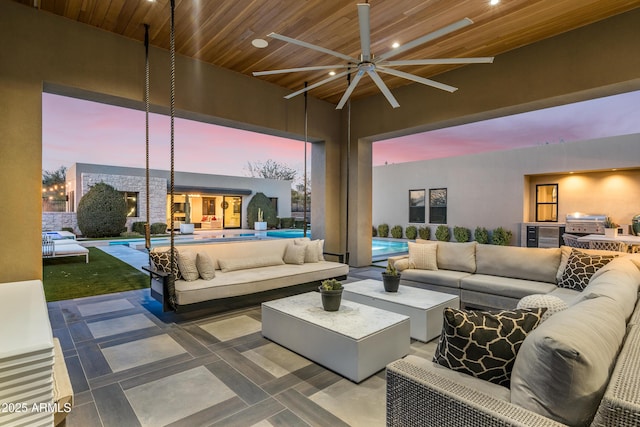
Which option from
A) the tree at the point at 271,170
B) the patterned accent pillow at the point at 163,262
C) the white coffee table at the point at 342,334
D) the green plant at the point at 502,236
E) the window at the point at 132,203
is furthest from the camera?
the tree at the point at 271,170

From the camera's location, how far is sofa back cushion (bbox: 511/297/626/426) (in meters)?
1.08

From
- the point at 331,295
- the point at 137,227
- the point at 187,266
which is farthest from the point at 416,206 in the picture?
the point at 137,227

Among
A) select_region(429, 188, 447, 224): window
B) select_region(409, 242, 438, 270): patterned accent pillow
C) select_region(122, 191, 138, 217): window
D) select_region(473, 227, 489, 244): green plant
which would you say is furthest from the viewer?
select_region(122, 191, 138, 217): window

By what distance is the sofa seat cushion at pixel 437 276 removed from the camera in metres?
4.37

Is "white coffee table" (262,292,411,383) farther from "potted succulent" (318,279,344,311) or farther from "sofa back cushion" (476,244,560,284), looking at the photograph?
"sofa back cushion" (476,244,560,284)

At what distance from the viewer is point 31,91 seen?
3811mm

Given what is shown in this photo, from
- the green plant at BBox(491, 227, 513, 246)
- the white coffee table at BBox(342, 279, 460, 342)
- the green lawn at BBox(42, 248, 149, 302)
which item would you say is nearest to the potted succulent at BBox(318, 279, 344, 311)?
the white coffee table at BBox(342, 279, 460, 342)

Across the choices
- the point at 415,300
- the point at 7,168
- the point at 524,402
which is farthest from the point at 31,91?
the point at 524,402

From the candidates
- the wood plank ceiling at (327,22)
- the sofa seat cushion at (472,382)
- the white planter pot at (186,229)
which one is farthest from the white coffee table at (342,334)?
the white planter pot at (186,229)

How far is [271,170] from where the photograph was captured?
86.9ft

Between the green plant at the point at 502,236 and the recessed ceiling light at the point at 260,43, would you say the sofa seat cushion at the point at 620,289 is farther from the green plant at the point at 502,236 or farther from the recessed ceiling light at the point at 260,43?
the green plant at the point at 502,236

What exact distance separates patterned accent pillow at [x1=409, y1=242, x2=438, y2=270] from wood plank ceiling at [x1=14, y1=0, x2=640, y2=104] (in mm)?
2943

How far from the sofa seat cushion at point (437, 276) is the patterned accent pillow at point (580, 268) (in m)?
1.11

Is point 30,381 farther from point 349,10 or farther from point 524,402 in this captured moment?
point 349,10
